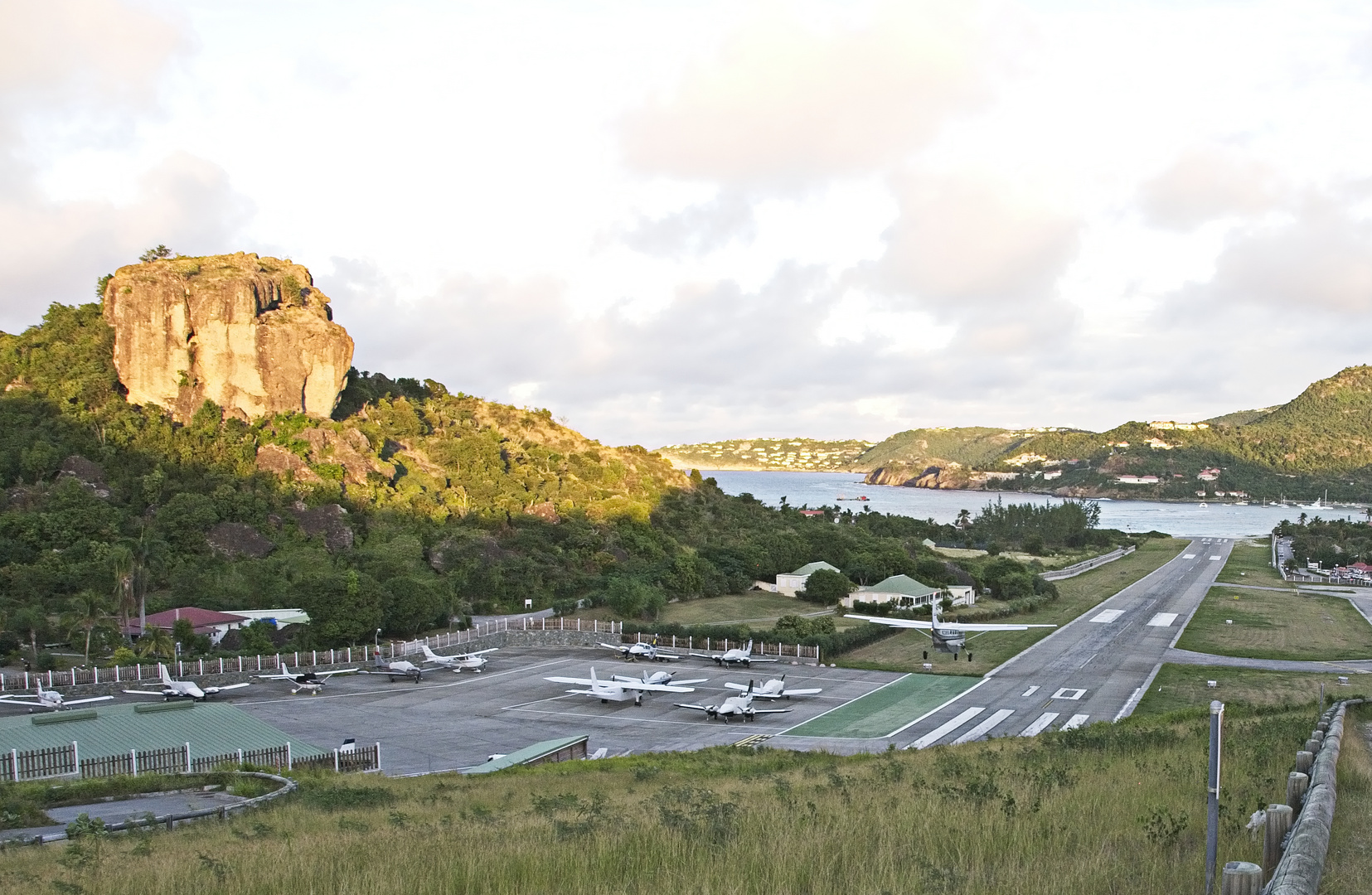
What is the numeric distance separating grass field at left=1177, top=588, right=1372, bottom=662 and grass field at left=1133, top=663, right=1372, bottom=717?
18.9ft

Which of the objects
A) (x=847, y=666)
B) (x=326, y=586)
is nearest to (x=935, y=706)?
(x=847, y=666)

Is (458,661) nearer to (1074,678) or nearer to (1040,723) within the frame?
(1040,723)

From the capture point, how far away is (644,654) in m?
54.7

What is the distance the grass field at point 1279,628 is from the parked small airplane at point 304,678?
1881 inches

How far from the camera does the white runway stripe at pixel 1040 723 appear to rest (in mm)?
36166

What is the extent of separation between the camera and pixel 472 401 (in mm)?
126188

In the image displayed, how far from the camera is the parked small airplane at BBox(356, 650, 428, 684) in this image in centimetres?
4725

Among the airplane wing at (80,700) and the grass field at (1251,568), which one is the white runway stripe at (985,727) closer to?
the airplane wing at (80,700)

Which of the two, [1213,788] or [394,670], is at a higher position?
[1213,788]

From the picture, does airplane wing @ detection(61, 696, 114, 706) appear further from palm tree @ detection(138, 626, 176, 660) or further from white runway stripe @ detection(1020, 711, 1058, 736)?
Result: white runway stripe @ detection(1020, 711, 1058, 736)

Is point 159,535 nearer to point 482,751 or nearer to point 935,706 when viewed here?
point 482,751

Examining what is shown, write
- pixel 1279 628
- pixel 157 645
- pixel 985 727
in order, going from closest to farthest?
pixel 985 727, pixel 157 645, pixel 1279 628

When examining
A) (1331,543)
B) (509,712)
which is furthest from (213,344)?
(1331,543)

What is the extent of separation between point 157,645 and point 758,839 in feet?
145
